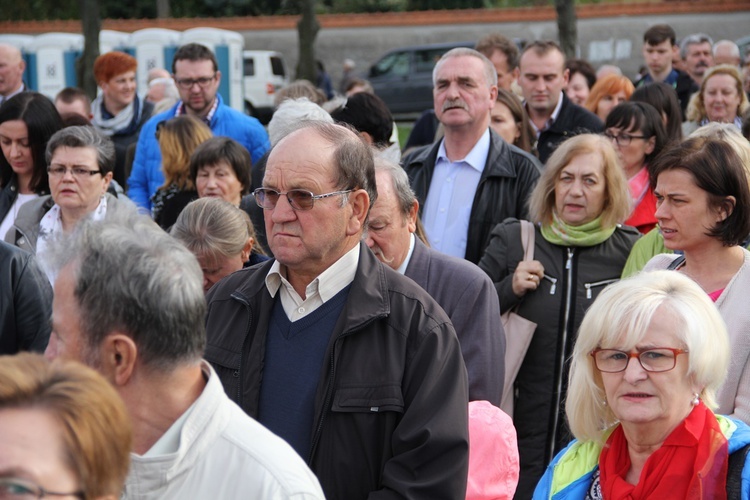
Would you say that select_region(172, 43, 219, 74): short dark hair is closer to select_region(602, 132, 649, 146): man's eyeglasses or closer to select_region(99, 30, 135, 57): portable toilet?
select_region(602, 132, 649, 146): man's eyeglasses

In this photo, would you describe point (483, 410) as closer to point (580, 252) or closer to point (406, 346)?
point (406, 346)

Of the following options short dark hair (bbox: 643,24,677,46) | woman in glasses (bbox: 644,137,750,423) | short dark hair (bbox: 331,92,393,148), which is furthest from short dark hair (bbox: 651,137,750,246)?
short dark hair (bbox: 643,24,677,46)

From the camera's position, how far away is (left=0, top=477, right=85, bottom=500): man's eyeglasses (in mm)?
1855

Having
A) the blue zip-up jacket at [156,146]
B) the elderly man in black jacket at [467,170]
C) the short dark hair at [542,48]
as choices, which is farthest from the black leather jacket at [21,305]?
the short dark hair at [542,48]

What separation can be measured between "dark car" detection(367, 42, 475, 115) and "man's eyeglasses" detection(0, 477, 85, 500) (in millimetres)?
26646

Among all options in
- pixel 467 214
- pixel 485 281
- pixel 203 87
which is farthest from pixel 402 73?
pixel 485 281

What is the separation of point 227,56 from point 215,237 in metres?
21.6

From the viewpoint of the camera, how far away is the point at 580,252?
5.35 m

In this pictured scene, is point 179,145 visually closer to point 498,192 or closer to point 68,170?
point 68,170

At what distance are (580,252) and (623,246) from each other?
241 millimetres

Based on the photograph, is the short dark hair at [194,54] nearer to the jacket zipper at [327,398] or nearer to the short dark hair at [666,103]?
the short dark hair at [666,103]

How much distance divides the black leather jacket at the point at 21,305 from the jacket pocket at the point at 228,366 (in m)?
1.11

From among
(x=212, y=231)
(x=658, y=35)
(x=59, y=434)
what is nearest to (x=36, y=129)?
(x=212, y=231)

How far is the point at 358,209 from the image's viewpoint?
3.39 metres
